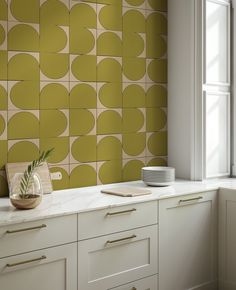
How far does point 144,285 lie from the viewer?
296 cm

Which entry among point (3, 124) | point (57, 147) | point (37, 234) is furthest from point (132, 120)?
point (37, 234)

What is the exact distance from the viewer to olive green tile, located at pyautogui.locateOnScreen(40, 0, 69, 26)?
3.07 meters

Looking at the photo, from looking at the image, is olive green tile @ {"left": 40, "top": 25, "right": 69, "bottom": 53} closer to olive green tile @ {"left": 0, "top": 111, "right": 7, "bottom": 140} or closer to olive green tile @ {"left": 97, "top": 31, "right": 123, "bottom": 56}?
olive green tile @ {"left": 97, "top": 31, "right": 123, "bottom": 56}

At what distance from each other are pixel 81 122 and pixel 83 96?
17 centimetres

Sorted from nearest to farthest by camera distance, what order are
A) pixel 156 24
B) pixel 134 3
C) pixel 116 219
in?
1. pixel 116 219
2. pixel 134 3
3. pixel 156 24

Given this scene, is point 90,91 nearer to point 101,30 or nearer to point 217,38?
point 101,30

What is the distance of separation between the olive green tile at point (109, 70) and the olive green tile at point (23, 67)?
1.59 feet

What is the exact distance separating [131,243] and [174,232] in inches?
14.1

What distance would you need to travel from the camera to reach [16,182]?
2.67 m

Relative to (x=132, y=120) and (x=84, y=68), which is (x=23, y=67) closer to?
(x=84, y=68)

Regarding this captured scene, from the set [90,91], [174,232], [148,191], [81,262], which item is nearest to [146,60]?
[90,91]

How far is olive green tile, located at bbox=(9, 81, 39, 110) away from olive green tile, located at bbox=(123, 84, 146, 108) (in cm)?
72

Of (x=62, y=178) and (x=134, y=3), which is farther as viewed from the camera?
(x=134, y=3)

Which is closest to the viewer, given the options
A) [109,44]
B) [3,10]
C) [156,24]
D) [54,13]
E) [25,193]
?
[25,193]
